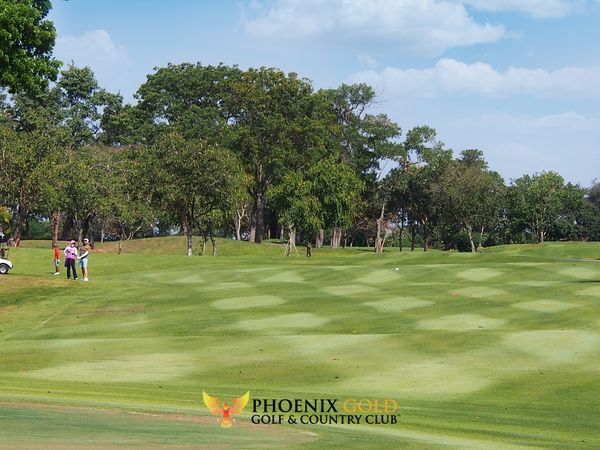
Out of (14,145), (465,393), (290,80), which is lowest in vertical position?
(465,393)

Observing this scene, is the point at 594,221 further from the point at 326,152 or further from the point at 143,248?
the point at 143,248

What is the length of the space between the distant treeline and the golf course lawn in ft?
108

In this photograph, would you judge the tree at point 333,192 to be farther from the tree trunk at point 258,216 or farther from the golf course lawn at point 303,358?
the golf course lawn at point 303,358

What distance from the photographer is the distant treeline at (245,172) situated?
78.4 meters

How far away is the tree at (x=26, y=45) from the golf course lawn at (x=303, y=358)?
9359 mm

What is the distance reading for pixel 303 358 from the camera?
2109 centimetres

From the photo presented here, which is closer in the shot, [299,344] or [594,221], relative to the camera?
[299,344]

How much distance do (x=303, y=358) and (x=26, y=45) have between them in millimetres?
22773

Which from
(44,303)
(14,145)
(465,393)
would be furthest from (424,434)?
(14,145)

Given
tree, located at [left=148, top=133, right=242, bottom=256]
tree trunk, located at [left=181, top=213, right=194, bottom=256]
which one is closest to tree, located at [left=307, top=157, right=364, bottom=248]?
tree, located at [left=148, top=133, right=242, bottom=256]

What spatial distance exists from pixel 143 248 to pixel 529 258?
2220 inches

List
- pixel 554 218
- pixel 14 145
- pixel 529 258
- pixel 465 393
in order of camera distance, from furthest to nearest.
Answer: pixel 554 218, pixel 14 145, pixel 529 258, pixel 465 393

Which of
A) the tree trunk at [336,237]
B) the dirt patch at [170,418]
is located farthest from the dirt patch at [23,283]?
the tree trunk at [336,237]

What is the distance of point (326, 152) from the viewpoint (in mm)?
109750
